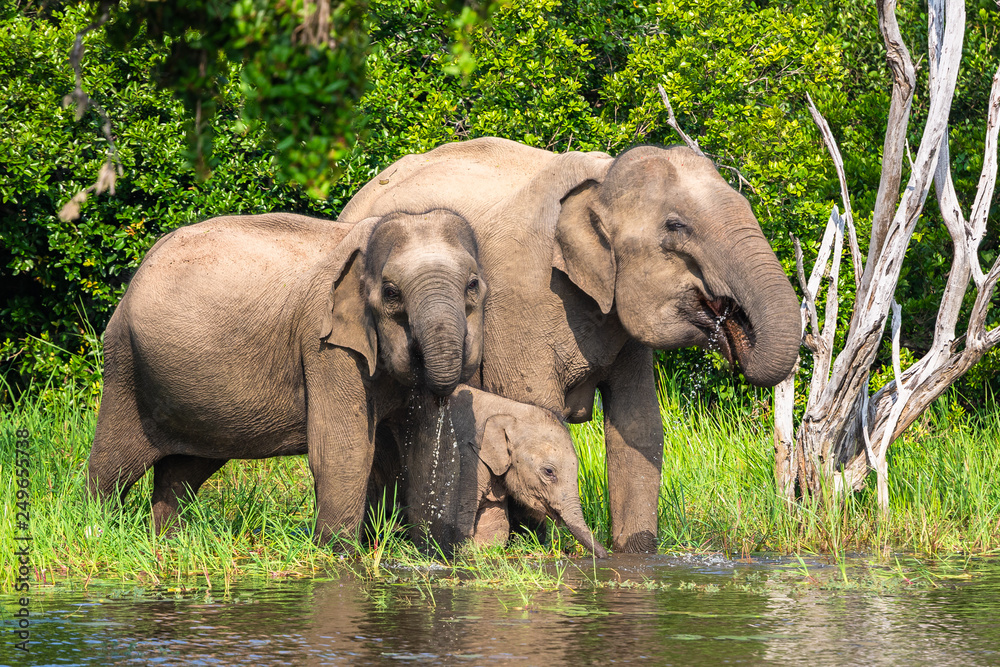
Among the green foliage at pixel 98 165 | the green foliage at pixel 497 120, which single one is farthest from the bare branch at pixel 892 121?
the green foliage at pixel 98 165

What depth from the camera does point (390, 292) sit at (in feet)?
23.4

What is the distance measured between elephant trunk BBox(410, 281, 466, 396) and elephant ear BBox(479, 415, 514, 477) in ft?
2.85

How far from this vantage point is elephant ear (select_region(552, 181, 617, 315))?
743 centimetres

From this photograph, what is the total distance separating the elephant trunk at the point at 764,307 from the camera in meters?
6.98

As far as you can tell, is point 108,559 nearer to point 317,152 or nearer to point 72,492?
point 72,492

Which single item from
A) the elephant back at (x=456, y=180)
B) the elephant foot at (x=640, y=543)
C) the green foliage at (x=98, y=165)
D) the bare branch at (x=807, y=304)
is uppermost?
the green foliage at (x=98, y=165)

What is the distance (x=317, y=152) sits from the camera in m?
3.90

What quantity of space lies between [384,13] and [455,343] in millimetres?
5408

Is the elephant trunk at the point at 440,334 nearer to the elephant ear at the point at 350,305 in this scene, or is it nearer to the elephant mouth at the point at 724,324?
the elephant ear at the point at 350,305

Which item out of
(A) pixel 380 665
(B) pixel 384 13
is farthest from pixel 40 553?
(B) pixel 384 13

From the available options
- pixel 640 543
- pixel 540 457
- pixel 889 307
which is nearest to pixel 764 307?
pixel 540 457

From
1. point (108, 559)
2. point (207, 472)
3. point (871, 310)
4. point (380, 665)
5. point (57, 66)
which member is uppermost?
point (57, 66)

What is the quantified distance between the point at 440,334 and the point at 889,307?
10.7 feet

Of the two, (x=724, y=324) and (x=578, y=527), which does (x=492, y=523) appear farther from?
(x=724, y=324)
